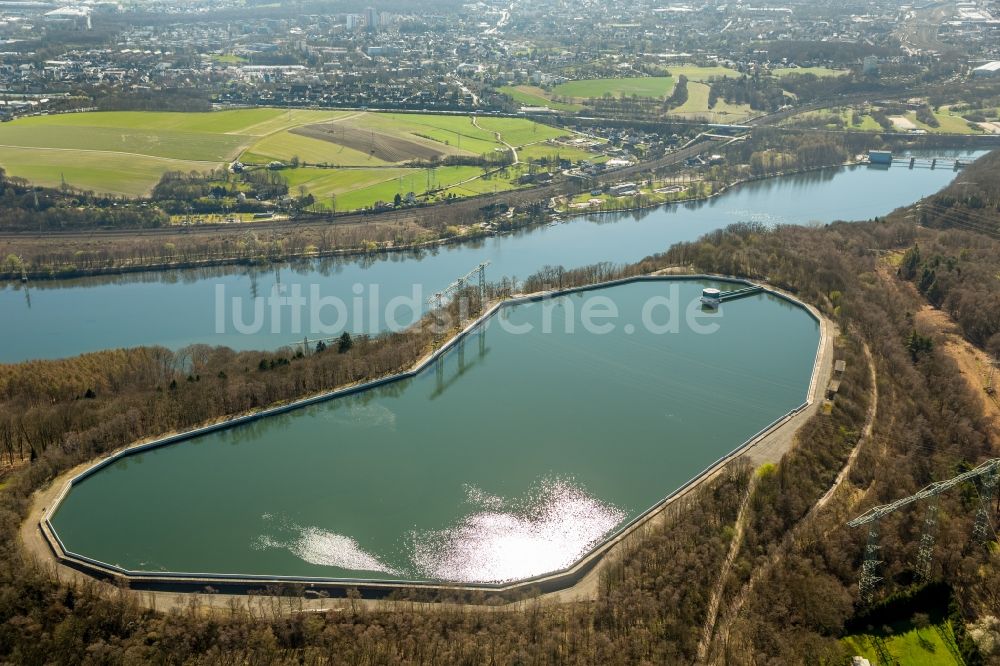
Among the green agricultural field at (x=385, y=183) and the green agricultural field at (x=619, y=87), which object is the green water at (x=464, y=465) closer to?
the green agricultural field at (x=385, y=183)

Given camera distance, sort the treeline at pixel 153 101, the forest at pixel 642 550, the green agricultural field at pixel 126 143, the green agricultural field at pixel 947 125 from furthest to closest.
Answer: the green agricultural field at pixel 947 125 → the treeline at pixel 153 101 → the green agricultural field at pixel 126 143 → the forest at pixel 642 550

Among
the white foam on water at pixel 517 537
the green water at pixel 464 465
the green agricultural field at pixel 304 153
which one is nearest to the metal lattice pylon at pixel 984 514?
the green water at pixel 464 465

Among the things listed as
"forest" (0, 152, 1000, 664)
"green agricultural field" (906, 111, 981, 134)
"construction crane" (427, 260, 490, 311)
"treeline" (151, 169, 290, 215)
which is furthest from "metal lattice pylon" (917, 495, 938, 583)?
"green agricultural field" (906, 111, 981, 134)

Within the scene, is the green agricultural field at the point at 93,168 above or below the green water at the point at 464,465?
above

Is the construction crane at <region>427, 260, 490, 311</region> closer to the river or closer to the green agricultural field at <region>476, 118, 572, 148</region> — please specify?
the river

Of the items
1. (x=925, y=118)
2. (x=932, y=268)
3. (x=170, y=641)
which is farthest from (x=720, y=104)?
(x=170, y=641)

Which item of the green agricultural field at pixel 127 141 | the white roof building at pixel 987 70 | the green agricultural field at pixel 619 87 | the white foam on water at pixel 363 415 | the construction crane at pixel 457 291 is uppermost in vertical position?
the white roof building at pixel 987 70
